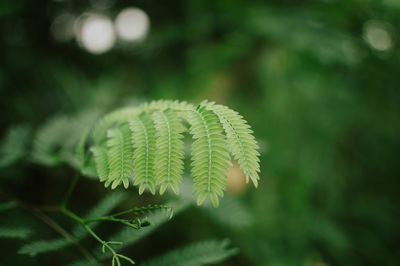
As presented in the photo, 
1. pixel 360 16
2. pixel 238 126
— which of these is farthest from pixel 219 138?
pixel 360 16

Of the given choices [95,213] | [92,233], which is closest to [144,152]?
[92,233]

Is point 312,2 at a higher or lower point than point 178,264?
higher

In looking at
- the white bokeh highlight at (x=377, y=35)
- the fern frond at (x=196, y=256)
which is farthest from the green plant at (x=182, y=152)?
the white bokeh highlight at (x=377, y=35)

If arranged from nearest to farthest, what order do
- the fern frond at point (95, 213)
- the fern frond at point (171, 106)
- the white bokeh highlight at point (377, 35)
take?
the fern frond at point (171, 106), the fern frond at point (95, 213), the white bokeh highlight at point (377, 35)

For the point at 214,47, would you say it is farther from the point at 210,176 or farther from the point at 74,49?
the point at 210,176

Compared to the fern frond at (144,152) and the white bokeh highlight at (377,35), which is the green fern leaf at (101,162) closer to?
the fern frond at (144,152)

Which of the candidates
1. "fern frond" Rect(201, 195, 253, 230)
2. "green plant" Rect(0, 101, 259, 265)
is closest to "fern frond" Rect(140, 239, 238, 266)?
"green plant" Rect(0, 101, 259, 265)

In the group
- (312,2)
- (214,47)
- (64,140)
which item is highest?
(312,2)

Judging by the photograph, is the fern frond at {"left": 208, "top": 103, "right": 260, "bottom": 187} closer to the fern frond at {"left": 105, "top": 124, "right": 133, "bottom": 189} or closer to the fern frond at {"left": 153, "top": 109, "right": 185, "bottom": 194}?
the fern frond at {"left": 153, "top": 109, "right": 185, "bottom": 194}
